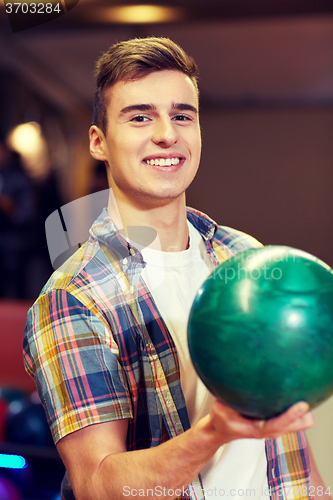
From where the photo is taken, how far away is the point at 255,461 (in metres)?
0.97

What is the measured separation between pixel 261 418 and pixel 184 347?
15.1 inches

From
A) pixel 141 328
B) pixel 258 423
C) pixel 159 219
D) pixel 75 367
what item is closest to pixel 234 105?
pixel 159 219

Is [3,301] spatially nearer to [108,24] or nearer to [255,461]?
[108,24]

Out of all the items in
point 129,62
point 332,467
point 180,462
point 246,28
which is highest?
point 246,28

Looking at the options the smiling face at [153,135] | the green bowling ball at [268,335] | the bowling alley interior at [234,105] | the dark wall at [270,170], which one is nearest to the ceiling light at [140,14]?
the bowling alley interior at [234,105]

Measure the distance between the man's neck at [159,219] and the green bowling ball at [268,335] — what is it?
17.9 inches

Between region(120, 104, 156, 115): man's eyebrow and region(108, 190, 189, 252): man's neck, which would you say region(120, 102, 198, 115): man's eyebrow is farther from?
region(108, 190, 189, 252): man's neck

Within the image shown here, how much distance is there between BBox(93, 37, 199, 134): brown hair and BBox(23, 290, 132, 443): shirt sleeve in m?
0.48

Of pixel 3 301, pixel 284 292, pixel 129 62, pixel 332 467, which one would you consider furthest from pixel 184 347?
pixel 3 301

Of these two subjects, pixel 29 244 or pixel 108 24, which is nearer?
pixel 108 24

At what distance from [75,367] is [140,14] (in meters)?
1.12

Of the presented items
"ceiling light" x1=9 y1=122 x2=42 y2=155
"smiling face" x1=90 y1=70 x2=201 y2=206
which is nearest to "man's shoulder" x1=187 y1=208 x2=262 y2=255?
"smiling face" x1=90 y1=70 x2=201 y2=206

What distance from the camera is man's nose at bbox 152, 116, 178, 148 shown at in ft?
3.27

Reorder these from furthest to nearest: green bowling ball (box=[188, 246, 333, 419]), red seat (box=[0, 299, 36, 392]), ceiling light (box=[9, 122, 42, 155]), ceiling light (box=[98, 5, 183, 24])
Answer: red seat (box=[0, 299, 36, 392]) < ceiling light (box=[9, 122, 42, 155]) < ceiling light (box=[98, 5, 183, 24]) < green bowling ball (box=[188, 246, 333, 419])
